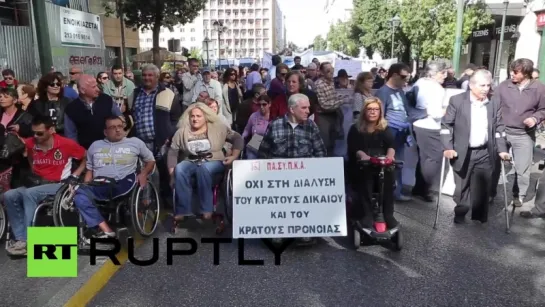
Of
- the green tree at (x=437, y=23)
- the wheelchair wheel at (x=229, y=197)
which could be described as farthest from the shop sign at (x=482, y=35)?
the wheelchair wheel at (x=229, y=197)

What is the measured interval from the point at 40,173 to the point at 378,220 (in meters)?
3.38

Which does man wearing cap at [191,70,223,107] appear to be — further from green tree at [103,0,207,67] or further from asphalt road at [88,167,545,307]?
green tree at [103,0,207,67]

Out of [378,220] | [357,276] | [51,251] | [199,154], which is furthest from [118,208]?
[378,220]

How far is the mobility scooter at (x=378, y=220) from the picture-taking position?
14.0 feet

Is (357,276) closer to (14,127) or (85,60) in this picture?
(14,127)

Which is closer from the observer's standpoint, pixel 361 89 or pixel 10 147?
pixel 10 147

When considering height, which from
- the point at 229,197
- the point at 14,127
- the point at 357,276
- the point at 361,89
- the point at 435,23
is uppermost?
the point at 435,23

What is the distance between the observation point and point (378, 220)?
14.3ft

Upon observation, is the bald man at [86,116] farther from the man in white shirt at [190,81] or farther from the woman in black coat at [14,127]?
the man in white shirt at [190,81]

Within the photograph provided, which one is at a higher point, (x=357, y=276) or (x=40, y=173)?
(x=40, y=173)

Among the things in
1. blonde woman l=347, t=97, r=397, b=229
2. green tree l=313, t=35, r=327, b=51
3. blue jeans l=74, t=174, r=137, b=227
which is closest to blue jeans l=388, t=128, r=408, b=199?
blonde woman l=347, t=97, r=397, b=229

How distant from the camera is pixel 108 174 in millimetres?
4566

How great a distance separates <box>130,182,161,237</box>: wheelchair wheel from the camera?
4.50m

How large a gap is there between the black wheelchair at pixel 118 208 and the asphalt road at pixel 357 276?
36cm
